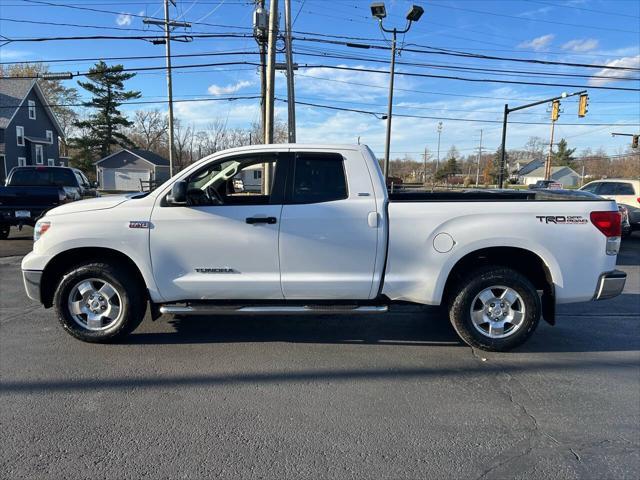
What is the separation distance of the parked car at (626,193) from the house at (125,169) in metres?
44.4

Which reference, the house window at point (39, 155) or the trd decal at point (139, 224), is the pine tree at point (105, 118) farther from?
the trd decal at point (139, 224)

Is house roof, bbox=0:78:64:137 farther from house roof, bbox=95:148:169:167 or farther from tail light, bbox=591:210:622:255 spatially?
tail light, bbox=591:210:622:255

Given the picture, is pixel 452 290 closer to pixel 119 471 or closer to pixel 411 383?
pixel 411 383

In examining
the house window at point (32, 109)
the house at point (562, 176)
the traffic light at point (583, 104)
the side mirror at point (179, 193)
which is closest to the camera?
the side mirror at point (179, 193)

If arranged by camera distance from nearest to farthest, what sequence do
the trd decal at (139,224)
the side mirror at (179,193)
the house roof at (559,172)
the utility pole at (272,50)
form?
1. the side mirror at (179,193)
2. the trd decal at (139,224)
3. the utility pole at (272,50)
4. the house roof at (559,172)

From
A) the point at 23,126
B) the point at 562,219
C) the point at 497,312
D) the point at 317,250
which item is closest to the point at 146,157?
the point at 23,126

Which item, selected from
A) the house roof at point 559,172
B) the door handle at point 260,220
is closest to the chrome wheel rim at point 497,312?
the door handle at point 260,220

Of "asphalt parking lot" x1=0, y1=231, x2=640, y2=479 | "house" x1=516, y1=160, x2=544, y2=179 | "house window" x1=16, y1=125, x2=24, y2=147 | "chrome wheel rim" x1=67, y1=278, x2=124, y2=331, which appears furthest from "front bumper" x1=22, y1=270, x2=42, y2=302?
"house" x1=516, y1=160, x2=544, y2=179

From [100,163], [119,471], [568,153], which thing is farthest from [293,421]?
[568,153]

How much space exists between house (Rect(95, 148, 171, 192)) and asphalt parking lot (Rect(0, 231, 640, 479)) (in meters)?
48.0

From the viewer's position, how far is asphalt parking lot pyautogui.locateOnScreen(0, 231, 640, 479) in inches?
104

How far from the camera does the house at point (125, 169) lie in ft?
163

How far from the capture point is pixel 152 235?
13.6 ft

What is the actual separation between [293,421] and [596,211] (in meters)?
3.27
